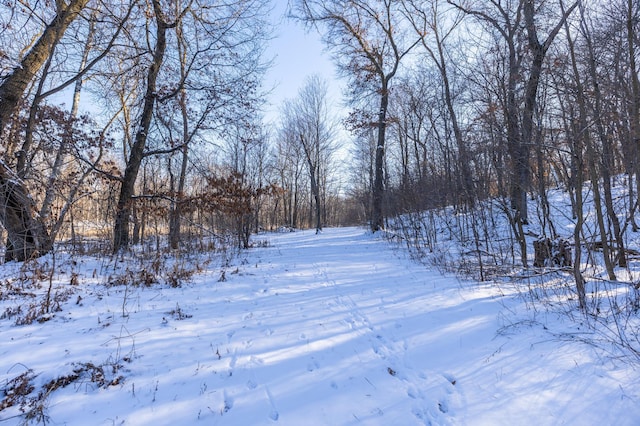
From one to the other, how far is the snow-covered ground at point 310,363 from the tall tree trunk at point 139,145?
3.89 meters

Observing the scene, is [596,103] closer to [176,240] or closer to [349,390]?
[349,390]

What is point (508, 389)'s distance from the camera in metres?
2.46

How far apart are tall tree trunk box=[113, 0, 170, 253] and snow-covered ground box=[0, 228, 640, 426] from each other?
389cm

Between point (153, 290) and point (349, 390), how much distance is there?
174 inches

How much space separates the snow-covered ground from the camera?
2213 millimetres

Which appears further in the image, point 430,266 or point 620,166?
point 430,266

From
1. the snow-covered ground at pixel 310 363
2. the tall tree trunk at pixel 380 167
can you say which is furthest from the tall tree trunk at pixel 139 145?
the tall tree trunk at pixel 380 167

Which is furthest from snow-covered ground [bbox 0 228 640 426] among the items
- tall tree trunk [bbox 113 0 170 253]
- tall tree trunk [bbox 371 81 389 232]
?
tall tree trunk [bbox 371 81 389 232]

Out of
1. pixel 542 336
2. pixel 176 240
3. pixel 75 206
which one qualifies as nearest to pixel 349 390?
pixel 542 336

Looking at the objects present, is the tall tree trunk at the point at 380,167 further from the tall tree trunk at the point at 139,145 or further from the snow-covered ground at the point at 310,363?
the snow-covered ground at the point at 310,363

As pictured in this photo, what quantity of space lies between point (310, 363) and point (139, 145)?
30.0 ft

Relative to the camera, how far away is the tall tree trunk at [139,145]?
8.76 metres

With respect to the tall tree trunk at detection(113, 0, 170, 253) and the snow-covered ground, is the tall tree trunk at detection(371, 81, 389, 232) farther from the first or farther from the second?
the snow-covered ground

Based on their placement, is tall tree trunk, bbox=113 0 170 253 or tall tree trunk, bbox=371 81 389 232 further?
tall tree trunk, bbox=371 81 389 232
